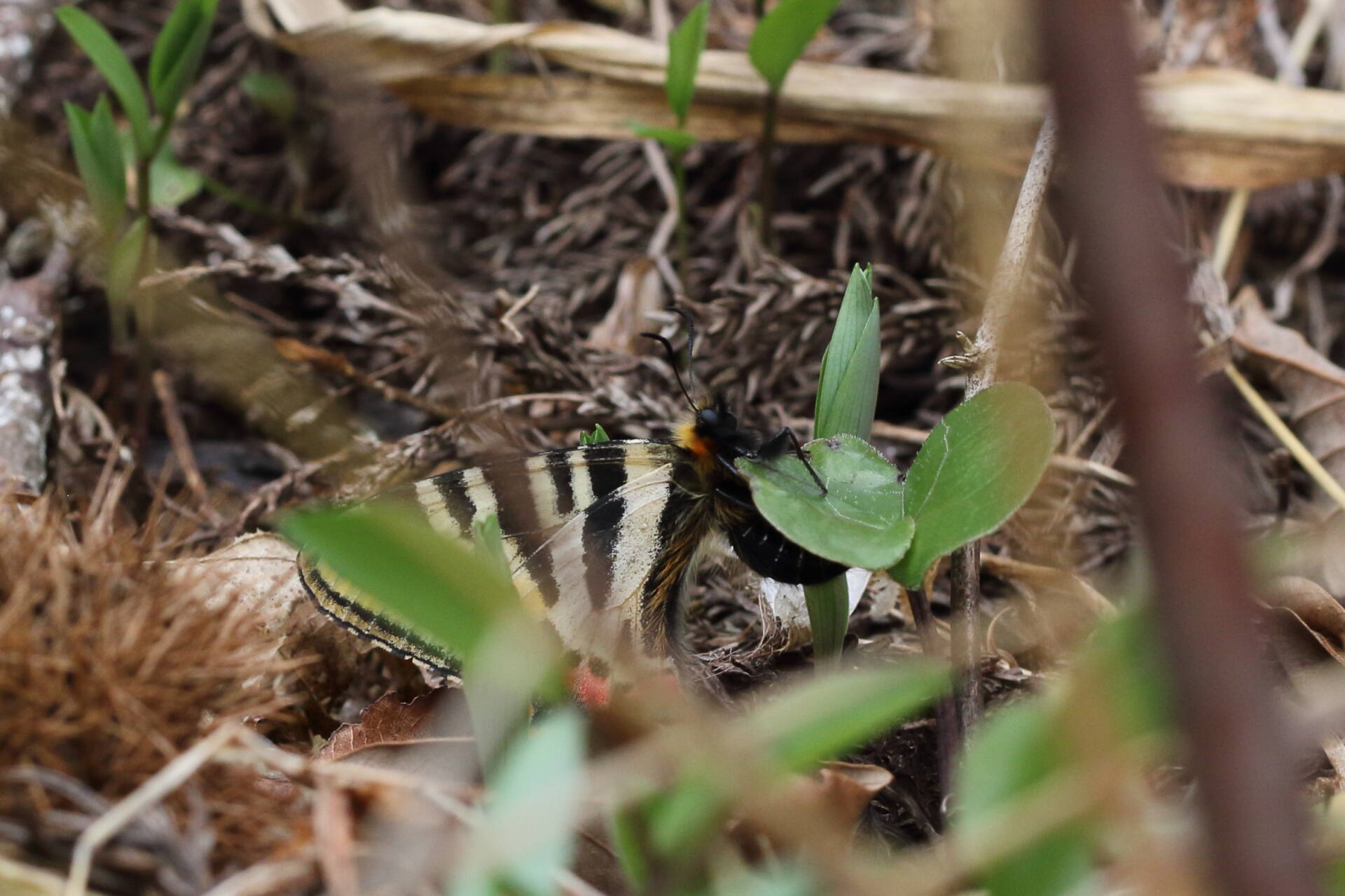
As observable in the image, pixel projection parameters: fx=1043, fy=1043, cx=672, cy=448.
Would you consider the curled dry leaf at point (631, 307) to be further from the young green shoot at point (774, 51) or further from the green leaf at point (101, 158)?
the green leaf at point (101, 158)

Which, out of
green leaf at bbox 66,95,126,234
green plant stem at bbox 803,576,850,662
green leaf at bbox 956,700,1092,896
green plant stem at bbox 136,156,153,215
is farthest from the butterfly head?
green plant stem at bbox 136,156,153,215

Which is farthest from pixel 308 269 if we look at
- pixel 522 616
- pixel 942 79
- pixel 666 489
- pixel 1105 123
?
pixel 1105 123

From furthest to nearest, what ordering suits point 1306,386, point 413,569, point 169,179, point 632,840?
point 169,179
point 1306,386
point 632,840
point 413,569

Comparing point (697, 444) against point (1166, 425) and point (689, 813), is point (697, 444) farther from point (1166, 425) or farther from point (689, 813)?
point (1166, 425)

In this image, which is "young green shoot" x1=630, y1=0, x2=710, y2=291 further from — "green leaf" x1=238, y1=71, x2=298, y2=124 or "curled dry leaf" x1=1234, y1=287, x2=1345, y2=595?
"curled dry leaf" x1=1234, y1=287, x2=1345, y2=595

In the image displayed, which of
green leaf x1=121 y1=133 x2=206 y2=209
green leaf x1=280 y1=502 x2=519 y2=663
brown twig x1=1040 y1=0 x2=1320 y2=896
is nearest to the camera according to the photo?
brown twig x1=1040 y1=0 x2=1320 y2=896

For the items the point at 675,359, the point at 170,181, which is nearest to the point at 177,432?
the point at 170,181

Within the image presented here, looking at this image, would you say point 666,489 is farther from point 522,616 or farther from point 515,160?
point 515,160
